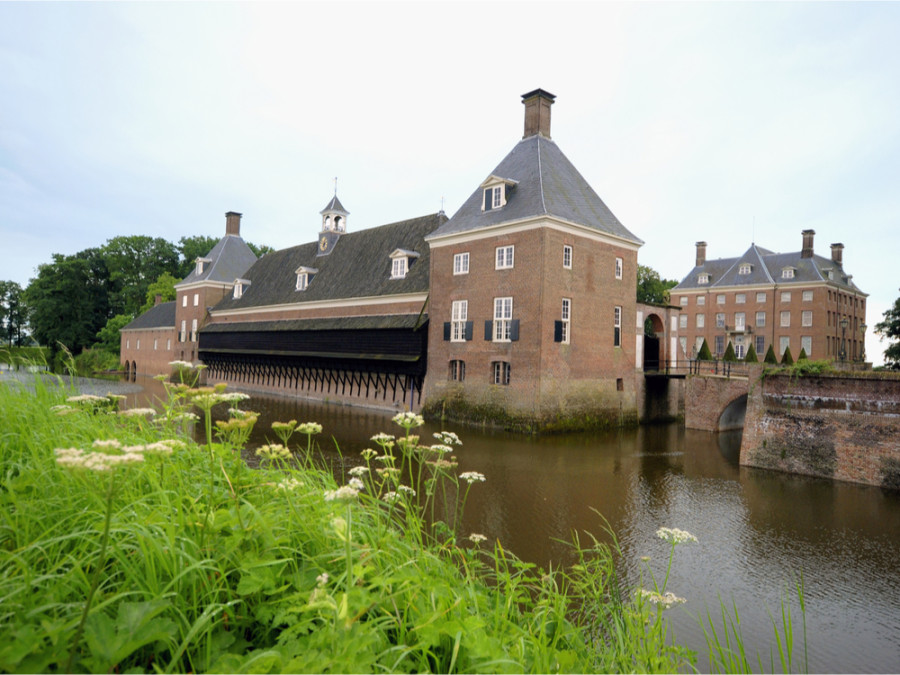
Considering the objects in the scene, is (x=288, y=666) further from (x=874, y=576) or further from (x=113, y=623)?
(x=874, y=576)

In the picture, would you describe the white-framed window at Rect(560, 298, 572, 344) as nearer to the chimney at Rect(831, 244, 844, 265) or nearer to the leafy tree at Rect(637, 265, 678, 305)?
the leafy tree at Rect(637, 265, 678, 305)

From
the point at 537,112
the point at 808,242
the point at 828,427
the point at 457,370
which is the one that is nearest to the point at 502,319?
A: the point at 457,370

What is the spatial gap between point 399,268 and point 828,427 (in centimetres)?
2000

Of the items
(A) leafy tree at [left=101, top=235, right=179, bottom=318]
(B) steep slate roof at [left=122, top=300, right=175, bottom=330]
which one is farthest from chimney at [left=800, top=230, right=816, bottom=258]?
(A) leafy tree at [left=101, top=235, right=179, bottom=318]

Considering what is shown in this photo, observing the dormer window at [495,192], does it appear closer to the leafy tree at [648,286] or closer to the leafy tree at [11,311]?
the leafy tree at [648,286]

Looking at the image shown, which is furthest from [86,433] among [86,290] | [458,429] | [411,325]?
[86,290]

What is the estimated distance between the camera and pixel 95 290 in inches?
2479

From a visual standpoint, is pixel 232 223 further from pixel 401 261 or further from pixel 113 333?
pixel 401 261

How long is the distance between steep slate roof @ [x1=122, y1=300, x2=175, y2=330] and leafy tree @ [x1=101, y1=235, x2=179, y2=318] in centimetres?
1047

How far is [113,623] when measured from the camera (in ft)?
7.02

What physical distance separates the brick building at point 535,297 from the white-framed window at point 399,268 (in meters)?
3.66

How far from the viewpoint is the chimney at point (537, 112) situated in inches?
950

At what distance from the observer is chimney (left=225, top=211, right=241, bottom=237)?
48.5m

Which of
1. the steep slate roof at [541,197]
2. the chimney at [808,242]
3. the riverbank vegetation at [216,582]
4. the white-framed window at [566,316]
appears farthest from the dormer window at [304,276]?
the chimney at [808,242]
